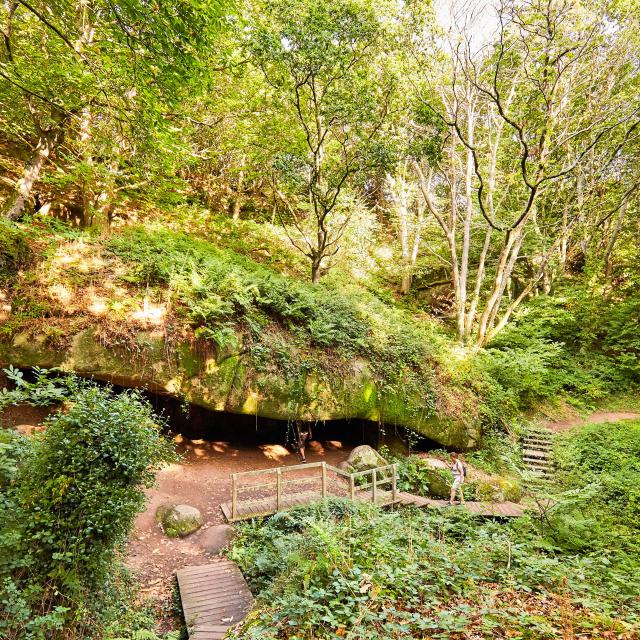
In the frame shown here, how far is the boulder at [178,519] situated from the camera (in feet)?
26.0

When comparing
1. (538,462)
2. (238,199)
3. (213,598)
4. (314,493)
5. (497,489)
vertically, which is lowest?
(213,598)

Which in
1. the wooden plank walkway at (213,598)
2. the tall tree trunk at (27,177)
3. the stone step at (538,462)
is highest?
the tall tree trunk at (27,177)

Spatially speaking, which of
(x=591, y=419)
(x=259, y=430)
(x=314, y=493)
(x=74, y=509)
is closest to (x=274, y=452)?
(x=259, y=430)

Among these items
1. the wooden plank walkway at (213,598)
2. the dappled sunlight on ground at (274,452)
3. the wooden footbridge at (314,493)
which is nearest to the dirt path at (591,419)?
the wooden footbridge at (314,493)

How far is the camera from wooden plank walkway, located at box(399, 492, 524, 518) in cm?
968

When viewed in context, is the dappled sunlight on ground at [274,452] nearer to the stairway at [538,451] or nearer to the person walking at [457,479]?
the person walking at [457,479]

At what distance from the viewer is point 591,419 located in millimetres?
14969

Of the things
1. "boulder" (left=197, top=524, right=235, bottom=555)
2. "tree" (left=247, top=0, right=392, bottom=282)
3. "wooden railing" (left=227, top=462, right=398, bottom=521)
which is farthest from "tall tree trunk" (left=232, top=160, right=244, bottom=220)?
"boulder" (left=197, top=524, right=235, bottom=555)

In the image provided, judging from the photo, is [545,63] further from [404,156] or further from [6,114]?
[6,114]

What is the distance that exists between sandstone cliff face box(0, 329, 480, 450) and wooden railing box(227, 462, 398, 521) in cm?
180

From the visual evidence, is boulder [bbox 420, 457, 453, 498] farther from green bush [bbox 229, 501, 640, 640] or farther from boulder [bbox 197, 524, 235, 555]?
boulder [bbox 197, 524, 235, 555]

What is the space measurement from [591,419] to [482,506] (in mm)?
8344

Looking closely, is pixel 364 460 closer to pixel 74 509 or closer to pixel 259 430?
pixel 259 430

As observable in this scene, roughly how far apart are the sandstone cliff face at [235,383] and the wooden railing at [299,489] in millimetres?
1800
